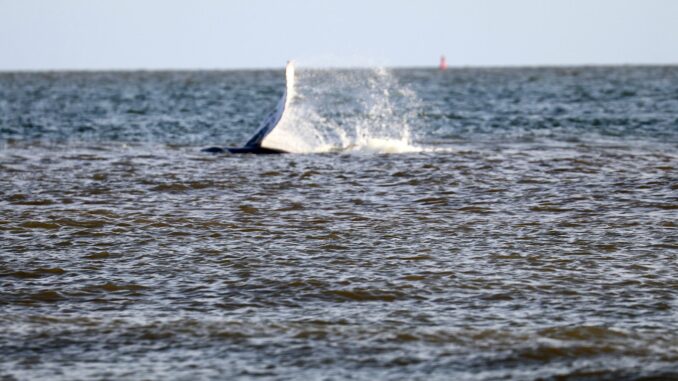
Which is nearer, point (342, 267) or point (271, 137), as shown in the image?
point (342, 267)

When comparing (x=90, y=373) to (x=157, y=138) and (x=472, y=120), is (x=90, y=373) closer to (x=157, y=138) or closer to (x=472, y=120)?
(x=157, y=138)

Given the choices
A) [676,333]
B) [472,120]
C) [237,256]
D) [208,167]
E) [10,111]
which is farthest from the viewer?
[10,111]

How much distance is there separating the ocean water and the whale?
1.17m

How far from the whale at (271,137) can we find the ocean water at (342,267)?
1.17 m

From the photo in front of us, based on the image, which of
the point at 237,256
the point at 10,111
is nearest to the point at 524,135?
the point at 237,256

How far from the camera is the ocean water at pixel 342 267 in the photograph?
790 cm

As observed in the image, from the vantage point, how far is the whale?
78.3 ft

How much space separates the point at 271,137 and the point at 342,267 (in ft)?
46.4

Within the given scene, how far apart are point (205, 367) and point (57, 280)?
3.31 metres

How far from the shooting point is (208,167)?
68.9 feet

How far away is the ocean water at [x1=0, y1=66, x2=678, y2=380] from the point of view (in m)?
7.90

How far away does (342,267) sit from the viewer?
1091 cm

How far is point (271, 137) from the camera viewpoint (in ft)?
81.5

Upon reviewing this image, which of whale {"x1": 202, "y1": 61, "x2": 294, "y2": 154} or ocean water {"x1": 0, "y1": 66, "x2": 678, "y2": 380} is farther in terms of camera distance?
whale {"x1": 202, "y1": 61, "x2": 294, "y2": 154}
